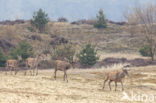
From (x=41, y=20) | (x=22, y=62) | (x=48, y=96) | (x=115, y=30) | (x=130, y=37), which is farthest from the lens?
(x=115, y=30)

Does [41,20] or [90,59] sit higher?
[41,20]

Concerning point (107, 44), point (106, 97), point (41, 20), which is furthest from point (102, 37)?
point (106, 97)

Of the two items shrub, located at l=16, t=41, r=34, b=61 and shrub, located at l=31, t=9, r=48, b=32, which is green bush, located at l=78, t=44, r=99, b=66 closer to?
shrub, located at l=16, t=41, r=34, b=61

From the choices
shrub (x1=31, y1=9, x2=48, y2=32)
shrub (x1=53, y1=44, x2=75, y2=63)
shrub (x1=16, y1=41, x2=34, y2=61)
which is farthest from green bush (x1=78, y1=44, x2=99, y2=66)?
shrub (x1=31, y1=9, x2=48, y2=32)

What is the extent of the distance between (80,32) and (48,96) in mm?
70387

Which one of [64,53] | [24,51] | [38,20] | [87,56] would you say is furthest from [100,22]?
[24,51]

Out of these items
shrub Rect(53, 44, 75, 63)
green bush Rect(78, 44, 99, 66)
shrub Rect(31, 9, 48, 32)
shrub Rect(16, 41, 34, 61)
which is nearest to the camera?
shrub Rect(16, 41, 34, 61)

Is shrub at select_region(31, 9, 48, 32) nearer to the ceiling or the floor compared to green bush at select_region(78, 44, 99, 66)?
nearer to the ceiling

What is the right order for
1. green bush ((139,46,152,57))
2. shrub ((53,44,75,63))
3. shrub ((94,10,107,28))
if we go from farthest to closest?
shrub ((94,10,107,28)), green bush ((139,46,152,57)), shrub ((53,44,75,63))

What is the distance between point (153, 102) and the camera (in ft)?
53.1

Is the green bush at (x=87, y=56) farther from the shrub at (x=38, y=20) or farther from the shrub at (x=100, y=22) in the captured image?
the shrub at (x=100, y=22)

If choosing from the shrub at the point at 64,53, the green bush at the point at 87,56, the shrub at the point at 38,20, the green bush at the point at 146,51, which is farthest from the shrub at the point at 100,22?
the green bush at the point at 87,56

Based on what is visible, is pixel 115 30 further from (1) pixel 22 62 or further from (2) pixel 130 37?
(1) pixel 22 62

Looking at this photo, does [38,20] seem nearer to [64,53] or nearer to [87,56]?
[64,53]
